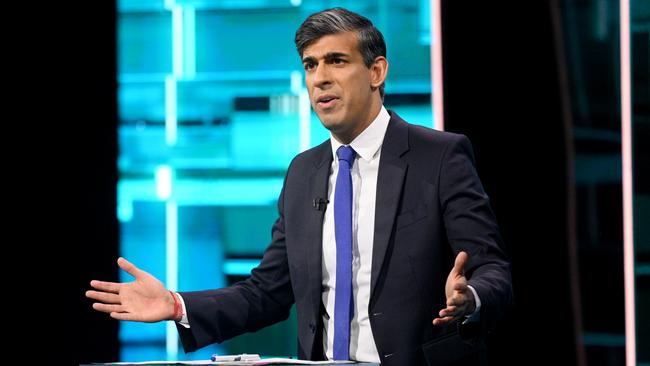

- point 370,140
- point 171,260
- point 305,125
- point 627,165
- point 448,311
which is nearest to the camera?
point 448,311

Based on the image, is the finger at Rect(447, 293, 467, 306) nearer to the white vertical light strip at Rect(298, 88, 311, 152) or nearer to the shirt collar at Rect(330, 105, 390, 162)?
the shirt collar at Rect(330, 105, 390, 162)

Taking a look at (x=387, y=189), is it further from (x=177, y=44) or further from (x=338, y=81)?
(x=177, y=44)

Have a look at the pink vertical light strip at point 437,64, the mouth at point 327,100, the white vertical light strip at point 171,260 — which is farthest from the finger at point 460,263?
the white vertical light strip at point 171,260

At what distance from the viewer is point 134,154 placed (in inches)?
164

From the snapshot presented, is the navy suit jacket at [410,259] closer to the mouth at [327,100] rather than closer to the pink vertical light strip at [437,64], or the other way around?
the mouth at [327,100]

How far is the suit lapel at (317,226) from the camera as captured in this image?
91.2 inches

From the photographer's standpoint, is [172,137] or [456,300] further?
[172,137]

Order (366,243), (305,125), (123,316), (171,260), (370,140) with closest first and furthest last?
1. (123,316)
2. (366,243)
3. (370,140)
4. (305,125)
5. (171,260)

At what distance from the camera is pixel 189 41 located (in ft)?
13.5

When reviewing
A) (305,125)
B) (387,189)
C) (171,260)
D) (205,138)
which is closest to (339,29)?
(387,189)

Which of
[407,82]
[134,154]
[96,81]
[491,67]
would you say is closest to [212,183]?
[134,154]

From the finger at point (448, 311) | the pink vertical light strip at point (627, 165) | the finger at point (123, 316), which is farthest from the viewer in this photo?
the pink vertical light strip at point (627, 165)

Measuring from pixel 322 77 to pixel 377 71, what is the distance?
0.17m

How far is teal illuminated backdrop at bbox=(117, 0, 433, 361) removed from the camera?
402 cm
